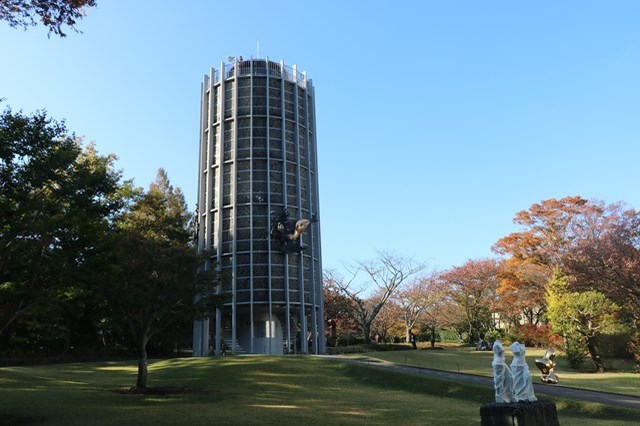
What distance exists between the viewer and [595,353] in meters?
32.9

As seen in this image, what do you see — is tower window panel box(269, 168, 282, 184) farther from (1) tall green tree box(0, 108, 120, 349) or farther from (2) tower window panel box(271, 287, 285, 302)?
(1) tall green tree box(0, 108, 120, 349)

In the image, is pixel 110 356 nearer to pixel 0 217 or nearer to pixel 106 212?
pixel 106 212

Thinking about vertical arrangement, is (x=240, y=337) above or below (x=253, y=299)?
below

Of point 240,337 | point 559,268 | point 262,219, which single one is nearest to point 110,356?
point 240,337

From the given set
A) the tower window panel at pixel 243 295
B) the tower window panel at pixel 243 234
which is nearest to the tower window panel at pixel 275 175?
the tower window panel at pixel 243 234

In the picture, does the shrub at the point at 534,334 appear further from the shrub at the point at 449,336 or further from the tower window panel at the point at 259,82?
the tower window panel at the point at 259,82

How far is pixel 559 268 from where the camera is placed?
1599 inches

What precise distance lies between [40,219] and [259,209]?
83.5 ft

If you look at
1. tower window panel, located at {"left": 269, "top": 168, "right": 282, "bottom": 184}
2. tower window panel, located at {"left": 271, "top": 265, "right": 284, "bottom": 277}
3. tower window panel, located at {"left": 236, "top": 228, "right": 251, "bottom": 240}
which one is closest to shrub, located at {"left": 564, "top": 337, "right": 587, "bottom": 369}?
tower window panel, located at {"left": 271, "top": 265, "right": 284, "bottom": 277}

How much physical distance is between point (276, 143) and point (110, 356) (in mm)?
23147

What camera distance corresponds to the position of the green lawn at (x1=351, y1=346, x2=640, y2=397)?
22.6 m

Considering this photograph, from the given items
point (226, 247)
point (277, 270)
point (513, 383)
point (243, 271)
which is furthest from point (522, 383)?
point (226, 247)

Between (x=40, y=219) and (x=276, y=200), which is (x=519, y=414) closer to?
(x=40, y=219)

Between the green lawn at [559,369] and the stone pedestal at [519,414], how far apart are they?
12143 mm
